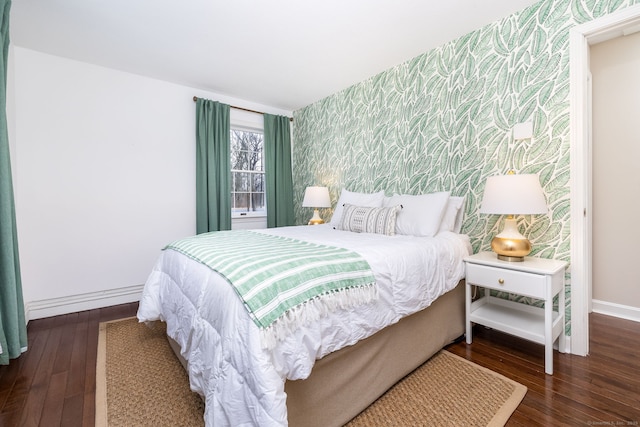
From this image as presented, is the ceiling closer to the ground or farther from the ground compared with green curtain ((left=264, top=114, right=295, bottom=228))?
farther from the ground

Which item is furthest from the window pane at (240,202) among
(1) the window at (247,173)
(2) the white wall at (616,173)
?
(2) the white wall at (616,173)

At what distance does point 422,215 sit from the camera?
2324mm

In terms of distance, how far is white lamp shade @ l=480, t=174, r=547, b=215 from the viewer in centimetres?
177

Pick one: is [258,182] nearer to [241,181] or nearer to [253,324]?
[241,181]

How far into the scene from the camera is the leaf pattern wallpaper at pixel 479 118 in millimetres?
1997

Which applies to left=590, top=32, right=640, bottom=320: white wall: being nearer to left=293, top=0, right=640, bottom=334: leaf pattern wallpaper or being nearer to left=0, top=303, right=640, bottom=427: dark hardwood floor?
left=0, top=303, right=640, bottom=427: dark hardwood floor

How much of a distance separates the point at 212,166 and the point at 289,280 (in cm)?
285

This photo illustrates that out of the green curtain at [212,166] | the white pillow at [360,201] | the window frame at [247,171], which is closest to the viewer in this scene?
the white pillow at [360,201]

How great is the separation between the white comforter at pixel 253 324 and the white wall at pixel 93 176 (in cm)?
141

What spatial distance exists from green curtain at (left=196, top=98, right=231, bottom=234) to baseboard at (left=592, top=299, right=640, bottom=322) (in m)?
3.94

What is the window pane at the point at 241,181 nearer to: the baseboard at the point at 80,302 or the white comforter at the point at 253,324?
the baseboard at the point at 80,302

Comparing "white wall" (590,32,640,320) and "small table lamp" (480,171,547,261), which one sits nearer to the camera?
"small table lamp" (480,171,547,261)

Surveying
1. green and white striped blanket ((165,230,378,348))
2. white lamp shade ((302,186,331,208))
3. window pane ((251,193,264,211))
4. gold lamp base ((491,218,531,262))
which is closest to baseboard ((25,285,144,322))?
window pane ((251,193,264,211))

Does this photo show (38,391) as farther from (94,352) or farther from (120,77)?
(120,77)
